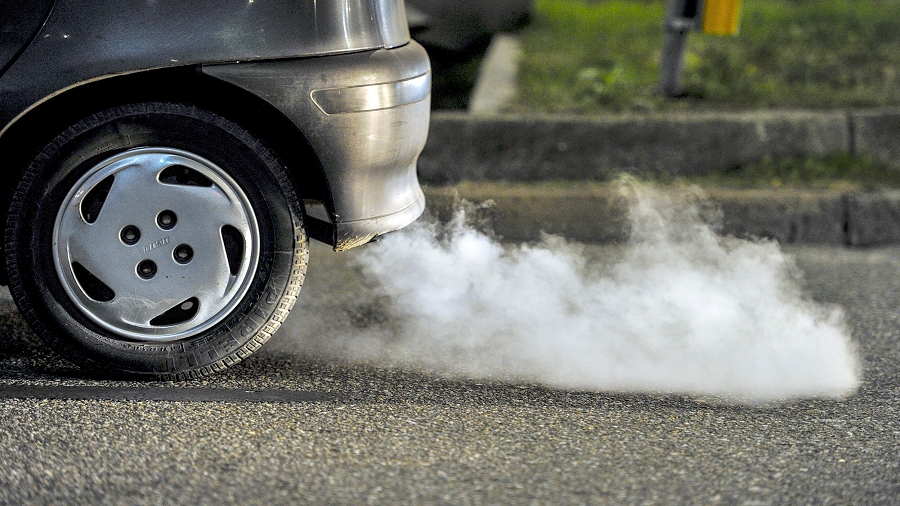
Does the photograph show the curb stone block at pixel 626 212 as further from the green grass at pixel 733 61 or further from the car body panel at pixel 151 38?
the car body panel at pixel 151 38

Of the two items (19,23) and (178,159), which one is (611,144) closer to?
(178,159)

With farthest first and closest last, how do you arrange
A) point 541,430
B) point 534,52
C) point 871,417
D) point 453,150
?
1. point 534,52
2. point 453,150
3. point 871,417
4. point 541,430

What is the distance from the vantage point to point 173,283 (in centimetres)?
286

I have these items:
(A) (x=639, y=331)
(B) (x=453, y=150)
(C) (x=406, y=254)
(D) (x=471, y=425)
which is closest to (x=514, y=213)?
(B) (x=453, y=150)

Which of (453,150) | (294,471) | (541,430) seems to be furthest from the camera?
(453,150)

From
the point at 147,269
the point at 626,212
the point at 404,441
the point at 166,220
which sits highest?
the point at 166,220

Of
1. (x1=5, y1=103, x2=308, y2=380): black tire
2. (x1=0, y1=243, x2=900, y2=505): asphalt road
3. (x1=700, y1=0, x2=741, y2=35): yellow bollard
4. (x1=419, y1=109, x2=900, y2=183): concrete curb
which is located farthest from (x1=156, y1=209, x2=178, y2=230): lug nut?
(x1=700, y1=0, x2=741, y2=35): yellow bollard

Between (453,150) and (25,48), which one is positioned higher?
(25,48)

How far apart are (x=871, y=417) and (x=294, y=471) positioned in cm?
170

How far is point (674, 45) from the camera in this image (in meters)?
6.04

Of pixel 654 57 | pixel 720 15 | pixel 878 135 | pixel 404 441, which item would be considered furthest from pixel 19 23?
pixel 654 57

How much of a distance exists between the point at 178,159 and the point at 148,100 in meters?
0.21

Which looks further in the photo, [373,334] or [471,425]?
[373,334]

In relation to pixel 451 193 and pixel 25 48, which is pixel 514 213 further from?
pixel 25 48
